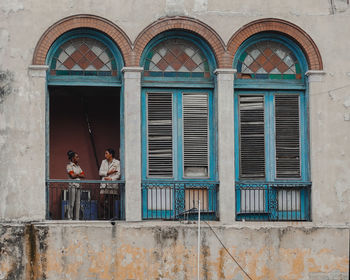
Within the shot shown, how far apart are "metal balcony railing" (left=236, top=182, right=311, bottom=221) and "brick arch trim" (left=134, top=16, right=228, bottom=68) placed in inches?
103

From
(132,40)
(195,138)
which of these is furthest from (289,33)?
(132,40)

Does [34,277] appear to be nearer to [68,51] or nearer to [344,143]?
[68,51]

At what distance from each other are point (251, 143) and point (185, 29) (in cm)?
270

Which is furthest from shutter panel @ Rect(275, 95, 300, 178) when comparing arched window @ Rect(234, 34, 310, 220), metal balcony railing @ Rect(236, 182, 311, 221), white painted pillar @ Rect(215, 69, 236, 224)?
white painted pillar @ Rect(215, 69, 236, 224)

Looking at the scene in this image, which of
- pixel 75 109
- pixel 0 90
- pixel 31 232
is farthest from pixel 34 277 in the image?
pixel 75 109

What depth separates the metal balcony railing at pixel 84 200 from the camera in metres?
21.0

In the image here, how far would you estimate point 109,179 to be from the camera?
69.7 feet

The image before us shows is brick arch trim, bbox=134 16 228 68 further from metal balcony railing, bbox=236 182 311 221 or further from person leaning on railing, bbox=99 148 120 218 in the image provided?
metal balcony railing, bbox=236 182 311 221

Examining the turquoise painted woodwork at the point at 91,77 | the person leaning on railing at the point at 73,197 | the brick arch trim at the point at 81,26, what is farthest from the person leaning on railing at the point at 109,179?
the brick arch trim at the point at 81,26

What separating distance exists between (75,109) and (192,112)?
3542 mm

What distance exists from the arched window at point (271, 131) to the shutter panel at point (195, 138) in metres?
0.66

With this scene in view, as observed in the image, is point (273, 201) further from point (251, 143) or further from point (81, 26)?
point (81, 26)

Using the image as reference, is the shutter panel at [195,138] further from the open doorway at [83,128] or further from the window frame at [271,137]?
the open doorway at [83,128]

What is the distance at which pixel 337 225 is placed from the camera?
2091 centimetres
